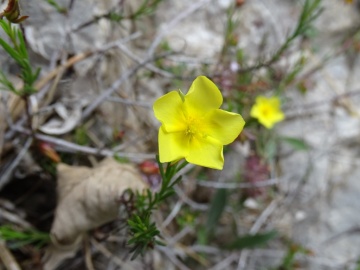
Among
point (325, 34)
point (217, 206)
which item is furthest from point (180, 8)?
point (217, 206)

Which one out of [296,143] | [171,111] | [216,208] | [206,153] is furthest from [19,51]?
[296,143]

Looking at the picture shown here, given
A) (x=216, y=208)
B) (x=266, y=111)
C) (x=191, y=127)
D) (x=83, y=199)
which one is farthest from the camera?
(x=266, y=111)

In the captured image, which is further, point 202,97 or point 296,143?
point 296,143

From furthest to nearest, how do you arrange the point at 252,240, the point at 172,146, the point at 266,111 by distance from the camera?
the point at 266,111 → the point at 252,240 → the point at 172,146

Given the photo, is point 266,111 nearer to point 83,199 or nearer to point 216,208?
point 216,208

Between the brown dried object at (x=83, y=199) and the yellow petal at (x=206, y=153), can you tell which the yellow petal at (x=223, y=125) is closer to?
the yellow petal at (x=206, y=153)
